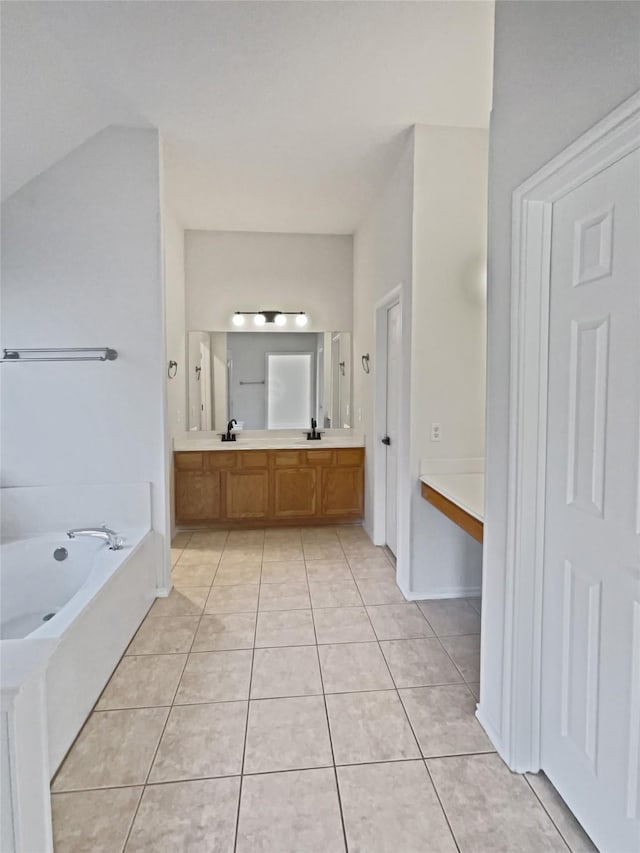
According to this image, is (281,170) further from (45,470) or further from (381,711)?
(381,711)

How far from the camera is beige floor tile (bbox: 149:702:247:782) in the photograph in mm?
1601

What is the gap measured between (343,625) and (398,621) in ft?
1.03

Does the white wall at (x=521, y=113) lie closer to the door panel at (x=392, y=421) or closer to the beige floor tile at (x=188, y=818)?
the beige floor tile at (x=188, y=818)

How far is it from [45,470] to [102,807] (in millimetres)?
1988

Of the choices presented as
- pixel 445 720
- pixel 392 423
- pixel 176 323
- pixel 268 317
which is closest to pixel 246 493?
pixel 392 423

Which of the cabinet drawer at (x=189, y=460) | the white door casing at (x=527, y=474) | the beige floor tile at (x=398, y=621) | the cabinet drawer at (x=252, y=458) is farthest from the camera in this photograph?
the cabinet drawer at (x=252, y=458)

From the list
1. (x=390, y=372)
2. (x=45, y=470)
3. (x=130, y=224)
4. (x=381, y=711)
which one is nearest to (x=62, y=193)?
(x=130, y=224)

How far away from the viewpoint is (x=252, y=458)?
4191 mm

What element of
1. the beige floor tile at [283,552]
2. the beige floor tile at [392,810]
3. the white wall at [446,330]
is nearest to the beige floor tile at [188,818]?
the beige floor tile at [392,810]

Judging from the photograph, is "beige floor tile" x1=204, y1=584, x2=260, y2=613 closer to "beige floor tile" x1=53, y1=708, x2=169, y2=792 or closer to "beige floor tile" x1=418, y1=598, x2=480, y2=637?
"beige floor tile" x1=53, y1=708, x2=169, y2=792

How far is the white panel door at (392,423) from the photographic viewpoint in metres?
3.44

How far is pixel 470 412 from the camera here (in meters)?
2.90

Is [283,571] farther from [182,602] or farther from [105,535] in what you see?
[105,535]

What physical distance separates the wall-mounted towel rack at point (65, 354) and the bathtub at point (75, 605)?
1061 millimetres
